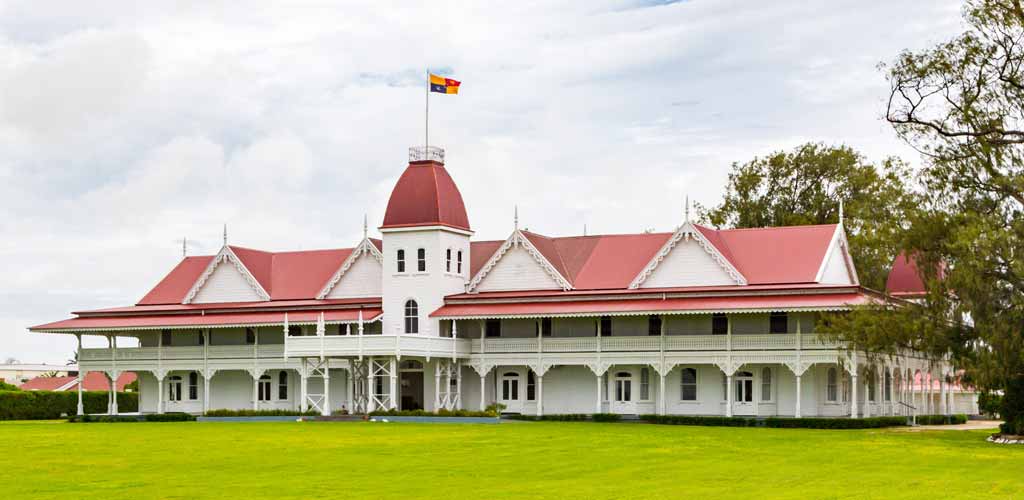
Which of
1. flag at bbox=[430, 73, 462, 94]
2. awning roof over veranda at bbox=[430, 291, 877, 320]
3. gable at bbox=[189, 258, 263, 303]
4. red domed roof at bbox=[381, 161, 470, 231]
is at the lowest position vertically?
awning roof over veranda at bbox=[430, 291, 877, 320]

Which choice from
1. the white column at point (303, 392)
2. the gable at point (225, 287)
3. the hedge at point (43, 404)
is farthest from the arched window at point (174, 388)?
the white column at point (303, 392)

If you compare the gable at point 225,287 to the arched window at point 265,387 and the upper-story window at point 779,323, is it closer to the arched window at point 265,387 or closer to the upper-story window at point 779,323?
the arched window at point 265,387

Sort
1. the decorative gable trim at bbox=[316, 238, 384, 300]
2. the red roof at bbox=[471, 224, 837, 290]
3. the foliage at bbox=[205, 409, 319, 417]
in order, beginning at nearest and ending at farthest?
1. the red roof at bbox=[471, 224, 837, 290]
2. the foliage at bbox=[205, 409, 319, 417]
3. the decorative gable trim at bbox=[316, 238, 384, 300]

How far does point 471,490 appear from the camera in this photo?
27.0 m

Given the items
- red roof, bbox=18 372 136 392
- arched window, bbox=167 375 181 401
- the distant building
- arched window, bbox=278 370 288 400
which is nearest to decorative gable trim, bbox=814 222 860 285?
arched window, bbox=278 370 288 400

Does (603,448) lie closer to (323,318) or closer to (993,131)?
(993,131)

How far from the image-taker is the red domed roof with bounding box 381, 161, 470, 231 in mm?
66875

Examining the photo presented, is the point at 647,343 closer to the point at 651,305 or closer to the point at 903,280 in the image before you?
the point at 651,305

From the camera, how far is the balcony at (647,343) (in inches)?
2315

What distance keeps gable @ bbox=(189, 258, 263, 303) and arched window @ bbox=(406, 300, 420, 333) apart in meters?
10.0

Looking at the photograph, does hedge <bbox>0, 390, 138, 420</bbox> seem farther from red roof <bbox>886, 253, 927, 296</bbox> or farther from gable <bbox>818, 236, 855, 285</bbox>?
red roof <bbox>886, 253, 927, 296</bbox>

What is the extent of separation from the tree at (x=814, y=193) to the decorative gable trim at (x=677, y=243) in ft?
52.2

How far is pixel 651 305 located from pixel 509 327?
8.33m

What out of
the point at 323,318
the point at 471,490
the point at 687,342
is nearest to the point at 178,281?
the point at 323,318
